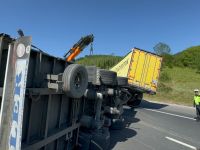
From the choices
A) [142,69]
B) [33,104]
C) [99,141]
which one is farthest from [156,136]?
[142,69]

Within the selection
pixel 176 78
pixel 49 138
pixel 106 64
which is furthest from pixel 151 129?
pixel 176 78

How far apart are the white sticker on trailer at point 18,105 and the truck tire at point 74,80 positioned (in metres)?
2.33

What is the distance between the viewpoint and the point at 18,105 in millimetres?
2750

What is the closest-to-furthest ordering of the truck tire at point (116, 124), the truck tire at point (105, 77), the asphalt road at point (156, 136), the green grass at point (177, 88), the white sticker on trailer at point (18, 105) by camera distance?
1. the white sticker on trailer at point (18, 105)
2. the truck tire at point (105, 77)
3. the asphalt road at point (156, 136)
4. the truck tire at point (116, 124)
5. the green grass at point (177, 88)

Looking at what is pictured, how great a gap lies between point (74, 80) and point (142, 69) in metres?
12.1

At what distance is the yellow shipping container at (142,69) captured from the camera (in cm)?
1697

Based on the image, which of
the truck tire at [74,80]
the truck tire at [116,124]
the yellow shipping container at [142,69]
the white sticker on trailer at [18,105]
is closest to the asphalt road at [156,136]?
the truck tire at [116,124]

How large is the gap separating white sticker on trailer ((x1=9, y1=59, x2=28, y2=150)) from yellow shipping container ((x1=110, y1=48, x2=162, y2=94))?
46.8ft

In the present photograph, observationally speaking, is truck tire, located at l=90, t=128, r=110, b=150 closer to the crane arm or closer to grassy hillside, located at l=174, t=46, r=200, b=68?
the crane arm

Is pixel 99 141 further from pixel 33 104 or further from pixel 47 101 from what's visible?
pixel 33 104

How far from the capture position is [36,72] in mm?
4562

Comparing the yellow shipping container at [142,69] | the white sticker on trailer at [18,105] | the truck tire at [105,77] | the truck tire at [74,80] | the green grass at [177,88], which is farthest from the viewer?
the green grass at [177,88]

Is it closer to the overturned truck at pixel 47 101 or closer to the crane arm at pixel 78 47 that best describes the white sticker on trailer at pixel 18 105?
the overturned truck at pixel 47 101

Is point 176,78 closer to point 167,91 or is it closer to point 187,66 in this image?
point 167,91
